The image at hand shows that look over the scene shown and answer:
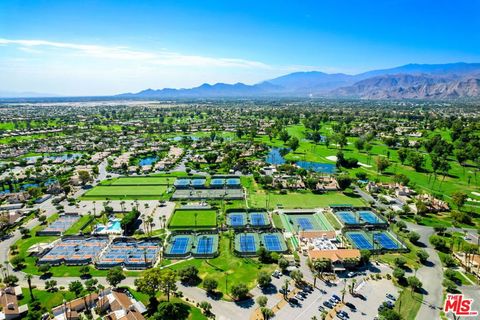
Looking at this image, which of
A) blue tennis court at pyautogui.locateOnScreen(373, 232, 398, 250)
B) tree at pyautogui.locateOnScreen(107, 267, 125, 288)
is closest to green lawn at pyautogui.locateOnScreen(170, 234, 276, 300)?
tree at pyautogui.locateOnScreen(107, 267, 125, 288)

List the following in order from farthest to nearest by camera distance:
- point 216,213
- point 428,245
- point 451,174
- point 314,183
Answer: point 451,174 → point 314,183 → point 216,213 → point 428,245

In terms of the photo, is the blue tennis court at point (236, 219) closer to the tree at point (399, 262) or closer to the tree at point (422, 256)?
the tree at point (399, 262)

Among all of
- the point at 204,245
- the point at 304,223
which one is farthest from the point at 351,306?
the point at 204,245

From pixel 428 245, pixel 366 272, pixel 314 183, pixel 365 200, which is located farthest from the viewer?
pixel 314 183

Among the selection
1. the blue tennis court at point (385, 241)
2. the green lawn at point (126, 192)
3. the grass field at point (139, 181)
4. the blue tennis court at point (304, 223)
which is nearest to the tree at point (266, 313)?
the blue tennis court at point (304, 223)

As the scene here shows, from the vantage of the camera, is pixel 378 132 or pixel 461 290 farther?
pixel 378 132

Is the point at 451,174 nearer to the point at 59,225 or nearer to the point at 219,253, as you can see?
the point at 219,253

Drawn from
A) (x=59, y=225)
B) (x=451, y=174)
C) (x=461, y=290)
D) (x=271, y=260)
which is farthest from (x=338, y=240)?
(x=451, y=174)
